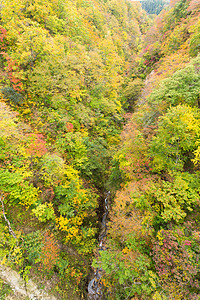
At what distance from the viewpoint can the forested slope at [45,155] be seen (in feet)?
24.9

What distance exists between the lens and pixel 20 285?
21.7 feet

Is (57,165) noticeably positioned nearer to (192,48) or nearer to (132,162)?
(132,162)

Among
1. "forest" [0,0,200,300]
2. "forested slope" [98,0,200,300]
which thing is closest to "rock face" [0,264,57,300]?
"forest" [0,0,200,300]

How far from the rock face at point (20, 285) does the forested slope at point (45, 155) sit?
0.28 m

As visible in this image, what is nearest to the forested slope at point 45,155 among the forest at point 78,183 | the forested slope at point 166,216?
the forest at point 78,183

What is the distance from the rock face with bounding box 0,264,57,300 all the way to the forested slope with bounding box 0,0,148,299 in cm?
28

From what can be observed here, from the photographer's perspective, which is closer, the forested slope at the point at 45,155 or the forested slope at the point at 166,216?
the forested slope at the point at 166,216

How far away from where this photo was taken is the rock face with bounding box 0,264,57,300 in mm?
6376

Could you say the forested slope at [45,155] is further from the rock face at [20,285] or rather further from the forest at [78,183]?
the rock face at [20,285]

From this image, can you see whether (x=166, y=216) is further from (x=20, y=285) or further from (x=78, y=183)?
(x=20, y=285)

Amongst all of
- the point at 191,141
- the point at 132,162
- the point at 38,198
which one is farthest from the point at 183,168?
the point at 38,198

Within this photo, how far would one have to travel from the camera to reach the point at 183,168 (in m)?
8.10

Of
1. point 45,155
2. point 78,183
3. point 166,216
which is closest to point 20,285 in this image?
point 78,183

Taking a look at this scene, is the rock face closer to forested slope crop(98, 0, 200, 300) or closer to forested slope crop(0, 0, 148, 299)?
forested slope crop(0, 0, 148, 299)
